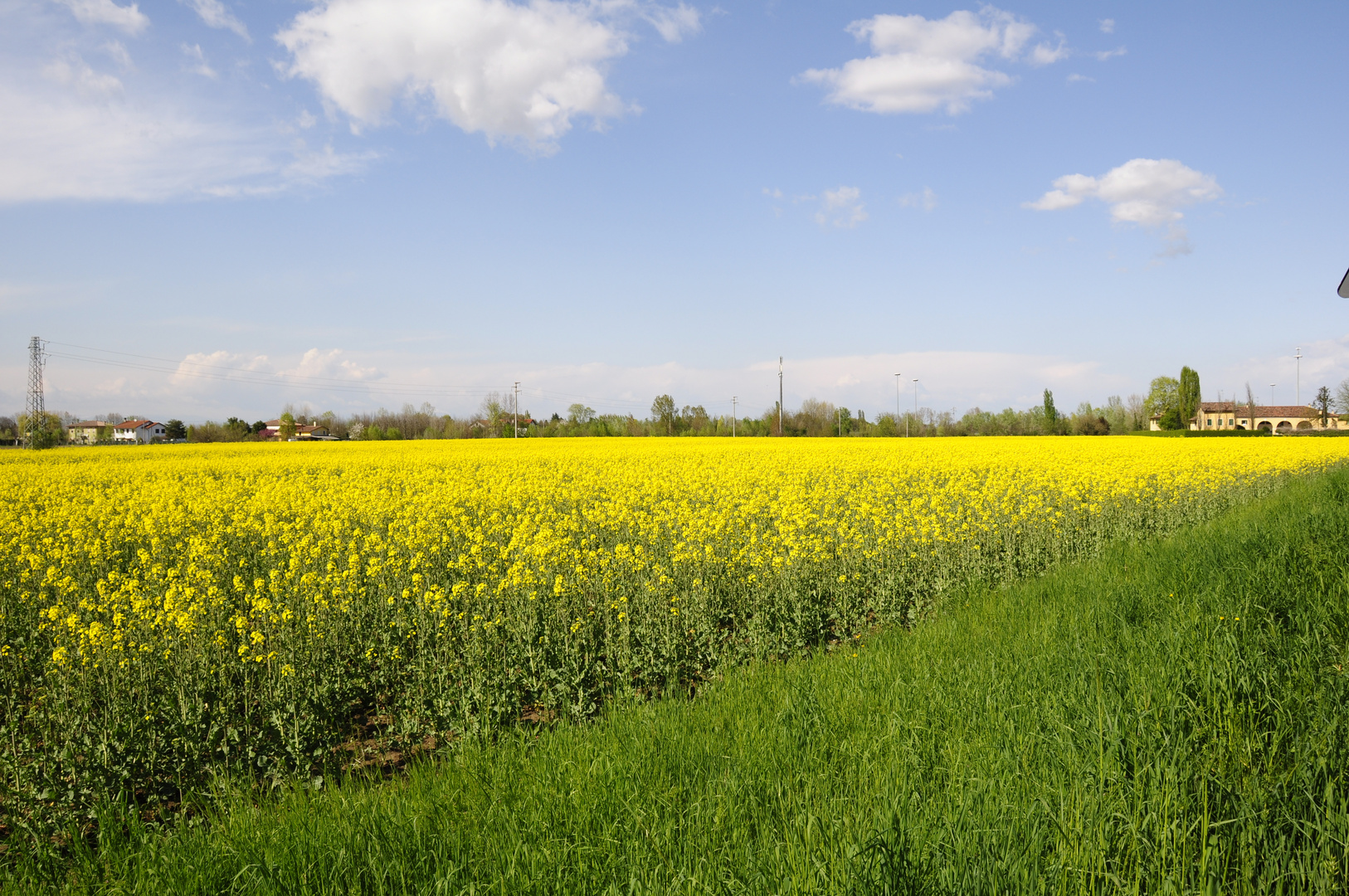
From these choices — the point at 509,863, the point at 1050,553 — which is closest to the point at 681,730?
the point at 509,863

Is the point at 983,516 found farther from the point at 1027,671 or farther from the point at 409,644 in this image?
the point at 409,644

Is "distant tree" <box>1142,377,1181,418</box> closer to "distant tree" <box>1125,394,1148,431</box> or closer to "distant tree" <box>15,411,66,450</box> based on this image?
"distant tree" <box>1125,394,1148,431</box>

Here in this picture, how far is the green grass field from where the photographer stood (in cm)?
244

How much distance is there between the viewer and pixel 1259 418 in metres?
95.2

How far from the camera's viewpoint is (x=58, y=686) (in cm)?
579

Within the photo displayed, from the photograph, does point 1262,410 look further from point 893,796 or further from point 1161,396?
point 893,796

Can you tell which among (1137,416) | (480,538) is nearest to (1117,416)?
(1137,416)

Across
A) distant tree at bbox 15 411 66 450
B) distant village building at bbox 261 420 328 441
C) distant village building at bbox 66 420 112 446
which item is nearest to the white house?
distant village building at bbox 66 420 112 446

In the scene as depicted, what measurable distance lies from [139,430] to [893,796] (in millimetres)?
146679

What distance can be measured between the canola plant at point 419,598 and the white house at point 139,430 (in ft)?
408

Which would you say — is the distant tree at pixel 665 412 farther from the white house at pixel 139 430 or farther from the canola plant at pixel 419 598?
the white house at pixel 139 430

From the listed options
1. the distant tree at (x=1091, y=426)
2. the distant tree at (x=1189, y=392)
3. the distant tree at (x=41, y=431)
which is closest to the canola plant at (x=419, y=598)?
the distant tree at (x=41, y=431)

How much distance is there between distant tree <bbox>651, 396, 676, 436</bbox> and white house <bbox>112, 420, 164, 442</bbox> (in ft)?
304

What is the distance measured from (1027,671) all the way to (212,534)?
11.5 meters
